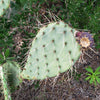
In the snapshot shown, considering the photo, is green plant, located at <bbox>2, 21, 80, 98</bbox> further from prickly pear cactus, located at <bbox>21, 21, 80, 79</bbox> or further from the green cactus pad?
the green cactus pad

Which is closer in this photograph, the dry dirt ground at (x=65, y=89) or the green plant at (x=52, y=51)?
the green plant at (x=52, y=51)

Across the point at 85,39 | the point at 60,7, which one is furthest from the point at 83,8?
the point at 85,39

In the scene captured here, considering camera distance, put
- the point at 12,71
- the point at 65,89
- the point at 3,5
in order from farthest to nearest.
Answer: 1. the point at 65,89
2. the point at 12,71
3. the point at 3,5

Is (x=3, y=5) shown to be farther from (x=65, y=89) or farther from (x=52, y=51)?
(x=65, y=89)

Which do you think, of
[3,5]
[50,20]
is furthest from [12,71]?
[50,20]

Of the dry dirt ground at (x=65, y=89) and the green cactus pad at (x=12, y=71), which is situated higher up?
the green cactus pad at (x=12, y=71)

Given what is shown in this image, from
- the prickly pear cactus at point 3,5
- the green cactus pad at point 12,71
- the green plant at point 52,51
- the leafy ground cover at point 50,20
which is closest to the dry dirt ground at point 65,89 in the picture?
the leafy ground cover at point 50,20

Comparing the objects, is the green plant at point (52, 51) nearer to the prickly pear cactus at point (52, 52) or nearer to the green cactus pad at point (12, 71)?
the prickly pear cactus at point (52, 52)
